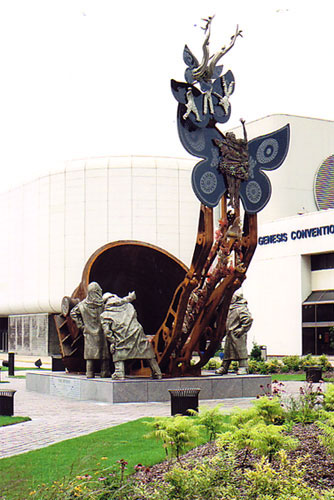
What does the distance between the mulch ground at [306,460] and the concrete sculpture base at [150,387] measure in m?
7.43

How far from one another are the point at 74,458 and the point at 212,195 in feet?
29.5

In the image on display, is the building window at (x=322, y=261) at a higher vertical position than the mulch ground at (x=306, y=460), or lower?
higher

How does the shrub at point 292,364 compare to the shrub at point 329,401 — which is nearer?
the shrub at point 329,401

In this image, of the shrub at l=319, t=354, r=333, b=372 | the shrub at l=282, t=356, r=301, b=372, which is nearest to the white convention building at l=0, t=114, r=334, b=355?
the shrub at l=282, t=356, r=301, b=372

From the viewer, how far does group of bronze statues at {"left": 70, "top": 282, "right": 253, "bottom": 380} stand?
1775cm

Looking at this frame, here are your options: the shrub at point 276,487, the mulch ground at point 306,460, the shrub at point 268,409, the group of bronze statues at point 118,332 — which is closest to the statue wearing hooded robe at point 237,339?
the group of bronze statues at point 118,332

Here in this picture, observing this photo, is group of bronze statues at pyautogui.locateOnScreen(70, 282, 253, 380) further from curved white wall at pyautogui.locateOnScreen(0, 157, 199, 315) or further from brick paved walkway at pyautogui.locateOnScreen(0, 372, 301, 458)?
curved white wall at pyautogui.locateOnScreen(0, 157, 199, 315)

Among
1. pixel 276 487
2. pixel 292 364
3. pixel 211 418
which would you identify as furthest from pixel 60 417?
pixel 292 364

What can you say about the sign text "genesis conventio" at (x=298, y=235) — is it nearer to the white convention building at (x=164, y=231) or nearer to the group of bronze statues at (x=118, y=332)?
the white convention building at (x=164, y=231)

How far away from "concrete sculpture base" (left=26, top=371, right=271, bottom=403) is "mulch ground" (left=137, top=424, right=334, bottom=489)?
743 centimetres

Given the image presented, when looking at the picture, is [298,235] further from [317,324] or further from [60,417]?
[60,417]

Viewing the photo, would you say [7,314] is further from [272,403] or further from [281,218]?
[272,403]

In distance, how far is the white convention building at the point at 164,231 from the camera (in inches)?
1809

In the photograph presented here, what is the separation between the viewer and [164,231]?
58.2 meters
